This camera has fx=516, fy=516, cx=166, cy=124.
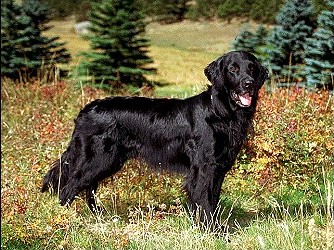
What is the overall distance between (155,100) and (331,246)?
2527 millimetres

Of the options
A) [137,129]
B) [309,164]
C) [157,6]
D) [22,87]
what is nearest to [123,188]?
[137,129]

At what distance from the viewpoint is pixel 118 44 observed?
53.6ft

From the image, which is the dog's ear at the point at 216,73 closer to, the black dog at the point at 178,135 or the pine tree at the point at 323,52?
the black dog at the point at 178,135

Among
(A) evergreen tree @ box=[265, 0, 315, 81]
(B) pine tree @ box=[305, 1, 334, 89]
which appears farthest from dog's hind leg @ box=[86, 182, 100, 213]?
(A) evergreen tree @ box=[265, 0, 315, 81]

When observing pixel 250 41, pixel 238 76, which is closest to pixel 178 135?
pixel 238 76

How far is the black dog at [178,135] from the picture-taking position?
4.48 m

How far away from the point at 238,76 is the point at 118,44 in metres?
12.4

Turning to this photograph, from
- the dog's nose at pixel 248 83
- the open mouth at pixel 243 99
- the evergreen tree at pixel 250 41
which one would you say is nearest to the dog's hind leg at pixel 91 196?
the open mouth at pixel 243 99

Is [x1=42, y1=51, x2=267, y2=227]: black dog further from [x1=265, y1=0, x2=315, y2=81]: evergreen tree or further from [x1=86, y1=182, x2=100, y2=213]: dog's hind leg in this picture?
[x1=265, y1=0, x2=315, y2=81]: evergreen tree

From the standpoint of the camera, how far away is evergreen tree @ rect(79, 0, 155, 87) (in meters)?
16.1

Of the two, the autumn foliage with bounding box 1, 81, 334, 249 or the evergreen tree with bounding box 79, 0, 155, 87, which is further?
the evergreen tree with bounding box 79, 0, 155, 87

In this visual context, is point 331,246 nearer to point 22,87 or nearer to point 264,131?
point 264,131

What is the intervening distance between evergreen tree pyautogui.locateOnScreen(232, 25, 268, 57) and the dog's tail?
28.1ft

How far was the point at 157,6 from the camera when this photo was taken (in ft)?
106
